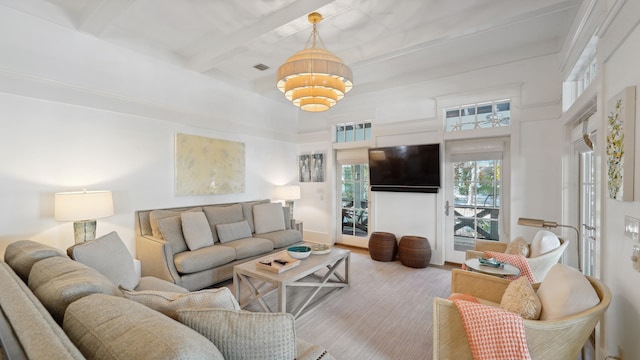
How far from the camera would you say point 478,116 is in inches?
155

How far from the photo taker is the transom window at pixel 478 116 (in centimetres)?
378

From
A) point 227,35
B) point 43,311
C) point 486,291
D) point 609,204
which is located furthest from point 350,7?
point 43,311

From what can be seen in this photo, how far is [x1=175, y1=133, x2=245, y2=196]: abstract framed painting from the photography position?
12.6 feet

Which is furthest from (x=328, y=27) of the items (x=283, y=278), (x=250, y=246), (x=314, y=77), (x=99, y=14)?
(x=250, y=246)

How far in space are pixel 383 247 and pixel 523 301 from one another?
2808 millimetres

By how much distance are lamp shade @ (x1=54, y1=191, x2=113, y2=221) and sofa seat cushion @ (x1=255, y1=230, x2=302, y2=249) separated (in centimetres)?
203

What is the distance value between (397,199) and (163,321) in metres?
4.17

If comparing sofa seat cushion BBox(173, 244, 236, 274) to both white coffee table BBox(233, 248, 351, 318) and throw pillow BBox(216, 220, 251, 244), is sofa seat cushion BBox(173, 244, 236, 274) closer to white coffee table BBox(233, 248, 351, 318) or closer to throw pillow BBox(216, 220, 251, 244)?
throw pillow BBox(216, 220, 251, 244)

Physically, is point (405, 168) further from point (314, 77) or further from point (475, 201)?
point (314, 77)

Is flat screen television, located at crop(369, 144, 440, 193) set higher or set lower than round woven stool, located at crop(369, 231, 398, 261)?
higher

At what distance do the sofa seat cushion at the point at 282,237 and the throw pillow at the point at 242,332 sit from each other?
298 cm

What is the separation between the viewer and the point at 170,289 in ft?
6.90

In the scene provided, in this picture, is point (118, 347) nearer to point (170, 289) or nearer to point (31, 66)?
point (170, 289)

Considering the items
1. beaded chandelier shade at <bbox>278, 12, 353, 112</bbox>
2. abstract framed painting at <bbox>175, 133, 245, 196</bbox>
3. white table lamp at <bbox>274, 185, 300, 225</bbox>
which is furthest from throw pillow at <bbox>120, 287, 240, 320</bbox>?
white table lamp at <bbox>274, 185, 300, 225</bbox>
